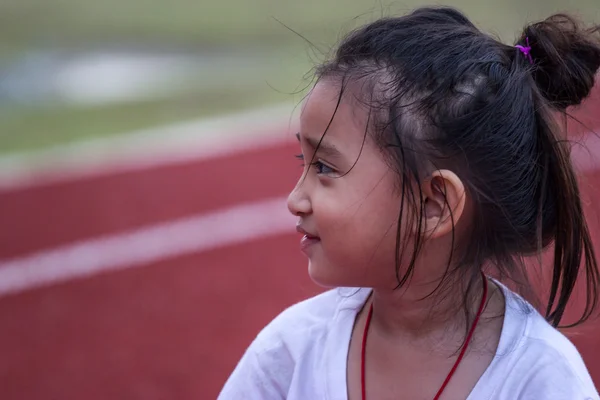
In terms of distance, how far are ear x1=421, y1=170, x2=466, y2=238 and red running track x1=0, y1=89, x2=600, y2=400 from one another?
124 centimetres

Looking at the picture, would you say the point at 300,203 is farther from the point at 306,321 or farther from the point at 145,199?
the point at 145,199

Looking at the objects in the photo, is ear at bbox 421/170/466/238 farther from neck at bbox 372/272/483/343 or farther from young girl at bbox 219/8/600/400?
neck at bbox 372/272/483/343

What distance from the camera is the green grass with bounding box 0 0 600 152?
641cm

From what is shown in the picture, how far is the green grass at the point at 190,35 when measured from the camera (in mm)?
6406

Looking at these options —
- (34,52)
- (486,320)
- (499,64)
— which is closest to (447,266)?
(486,320)

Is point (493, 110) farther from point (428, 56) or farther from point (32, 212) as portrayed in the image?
point (32, 212)

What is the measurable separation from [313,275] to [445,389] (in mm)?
311

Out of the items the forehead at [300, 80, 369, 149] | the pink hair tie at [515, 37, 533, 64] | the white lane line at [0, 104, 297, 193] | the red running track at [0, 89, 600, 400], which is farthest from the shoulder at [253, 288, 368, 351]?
the white lane line at [0, 104, 297, 193]

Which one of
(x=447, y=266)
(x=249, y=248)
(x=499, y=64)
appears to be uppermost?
(x=499, y=64)

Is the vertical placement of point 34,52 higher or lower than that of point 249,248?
higher

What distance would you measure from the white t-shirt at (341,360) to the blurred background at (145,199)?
502 millimetres

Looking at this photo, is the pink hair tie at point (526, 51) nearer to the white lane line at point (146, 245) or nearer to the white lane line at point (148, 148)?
the white lane line at point (146, 245)

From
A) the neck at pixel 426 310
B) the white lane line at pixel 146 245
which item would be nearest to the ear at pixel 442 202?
the neck at pixel 426 310

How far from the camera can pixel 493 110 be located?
1.69m
